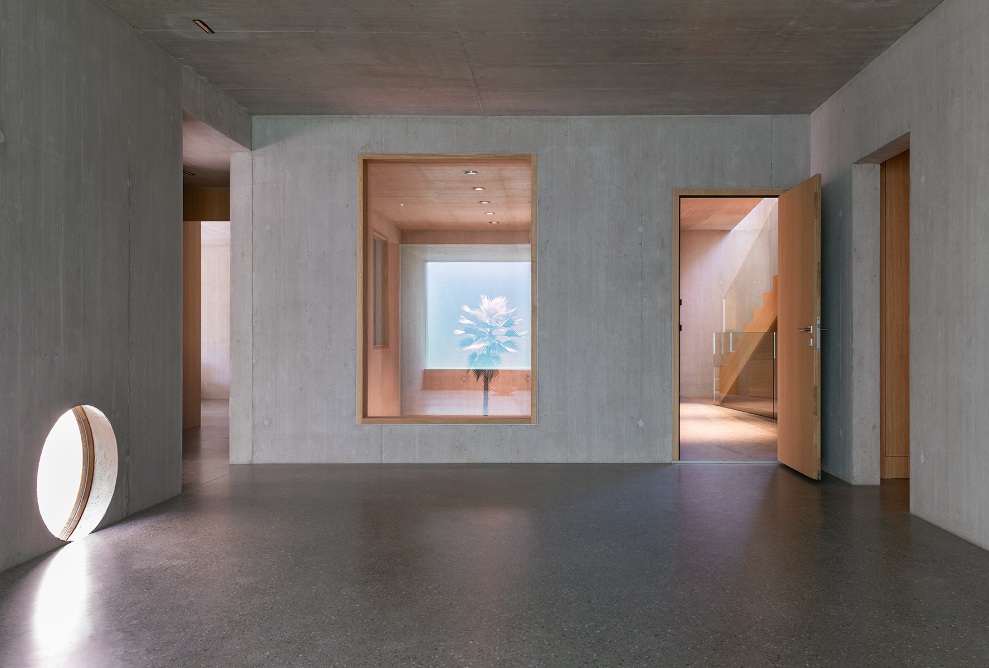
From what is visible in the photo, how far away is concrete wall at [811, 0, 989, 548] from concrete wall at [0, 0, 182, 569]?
15.1 ft

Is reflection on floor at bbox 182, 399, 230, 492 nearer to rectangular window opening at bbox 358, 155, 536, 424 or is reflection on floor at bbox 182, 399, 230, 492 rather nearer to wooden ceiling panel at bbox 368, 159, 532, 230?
rectangular window opening at bbox 358, 155, 536, 424

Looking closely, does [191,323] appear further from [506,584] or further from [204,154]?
[506,584]

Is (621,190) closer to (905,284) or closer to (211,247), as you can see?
(905,284)

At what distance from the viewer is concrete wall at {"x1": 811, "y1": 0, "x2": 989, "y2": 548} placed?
3668 millimetres

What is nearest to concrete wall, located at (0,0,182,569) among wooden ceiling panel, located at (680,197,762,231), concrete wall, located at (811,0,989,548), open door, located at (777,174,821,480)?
open door, located at (777,174,821,480)

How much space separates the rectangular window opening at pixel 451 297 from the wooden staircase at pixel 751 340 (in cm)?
527

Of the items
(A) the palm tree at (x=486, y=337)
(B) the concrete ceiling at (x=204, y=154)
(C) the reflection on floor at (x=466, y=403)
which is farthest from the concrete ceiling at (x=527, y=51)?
(C) the reflection on floor at (x=466, y=403)

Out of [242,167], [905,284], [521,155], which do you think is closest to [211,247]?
[242,167]

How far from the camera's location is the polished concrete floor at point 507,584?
2385mm

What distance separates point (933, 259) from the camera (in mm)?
4078

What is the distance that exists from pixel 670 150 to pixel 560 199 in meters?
1.00

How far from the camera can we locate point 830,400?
550 cm

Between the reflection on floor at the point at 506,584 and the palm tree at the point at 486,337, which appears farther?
the palm tree at the point at 486,337

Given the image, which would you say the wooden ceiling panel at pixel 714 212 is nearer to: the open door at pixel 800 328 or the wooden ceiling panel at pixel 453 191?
the open door at pixel 800 328
